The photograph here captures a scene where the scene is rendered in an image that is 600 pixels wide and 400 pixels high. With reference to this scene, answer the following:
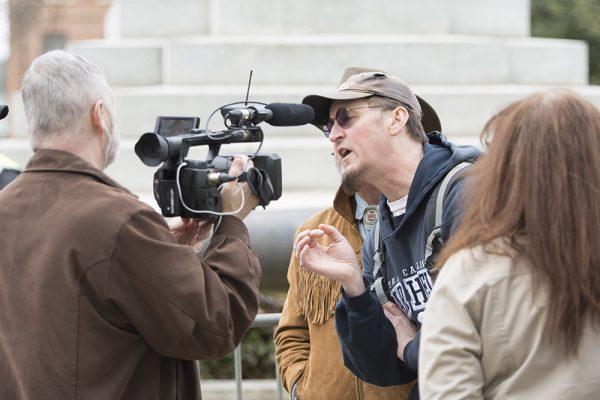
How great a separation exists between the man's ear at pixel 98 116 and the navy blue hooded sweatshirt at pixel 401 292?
932mm

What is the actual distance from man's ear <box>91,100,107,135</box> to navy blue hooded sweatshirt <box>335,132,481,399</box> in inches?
36.7

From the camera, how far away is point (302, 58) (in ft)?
30.1

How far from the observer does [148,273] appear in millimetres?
2832

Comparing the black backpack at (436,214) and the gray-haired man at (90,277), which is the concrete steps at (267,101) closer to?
the black backpack at (436,214)

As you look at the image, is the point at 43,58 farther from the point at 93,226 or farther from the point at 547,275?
the point at 547,275

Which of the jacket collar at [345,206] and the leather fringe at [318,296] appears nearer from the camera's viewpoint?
the leather fringe at [318,296]

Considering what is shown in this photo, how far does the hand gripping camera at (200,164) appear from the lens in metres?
3.06

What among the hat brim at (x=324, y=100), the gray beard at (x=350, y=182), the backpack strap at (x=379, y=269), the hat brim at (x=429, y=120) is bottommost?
the backpack strap at (x=379, y=269)

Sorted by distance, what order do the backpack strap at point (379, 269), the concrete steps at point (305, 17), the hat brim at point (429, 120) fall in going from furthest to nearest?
the concrete steps at point (305, 17) → the hat brim at point (429, 120) → the backpack strap at point (379, 269)

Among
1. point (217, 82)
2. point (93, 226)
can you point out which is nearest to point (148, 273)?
point (93, 226)

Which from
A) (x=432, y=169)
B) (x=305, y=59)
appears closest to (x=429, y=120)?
(x=432, y=169)

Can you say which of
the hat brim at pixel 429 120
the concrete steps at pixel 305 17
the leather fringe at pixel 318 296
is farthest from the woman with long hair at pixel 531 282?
the concrete steps at pixel 305 17

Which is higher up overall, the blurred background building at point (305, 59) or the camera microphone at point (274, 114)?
the camera microphone at point (274, 114)

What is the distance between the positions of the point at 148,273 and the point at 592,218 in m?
1.10
